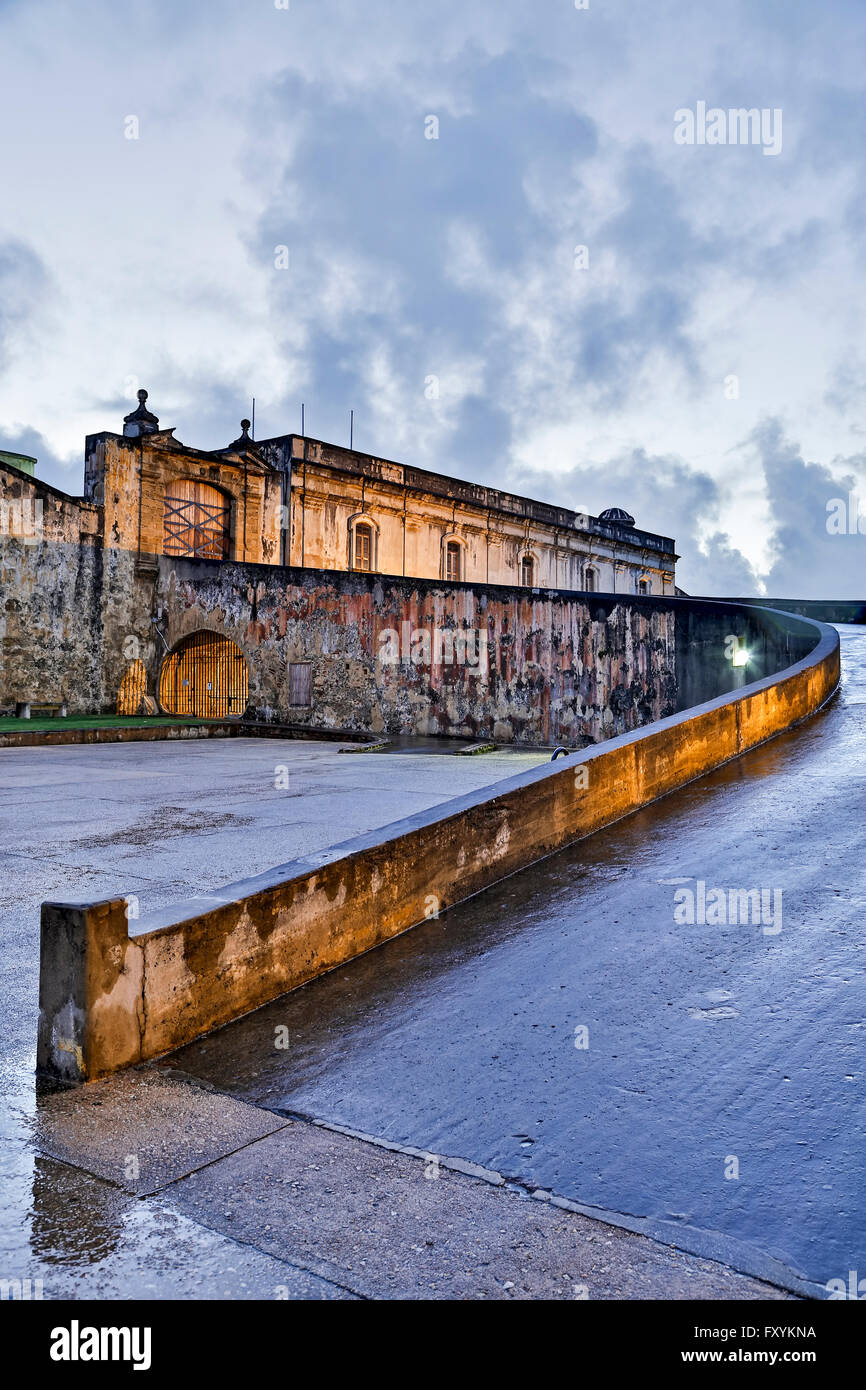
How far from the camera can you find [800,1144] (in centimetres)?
229

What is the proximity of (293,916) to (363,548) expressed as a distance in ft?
79.0

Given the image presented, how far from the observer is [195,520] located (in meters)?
21.5

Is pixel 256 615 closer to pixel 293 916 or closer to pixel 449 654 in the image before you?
pixel 449 654

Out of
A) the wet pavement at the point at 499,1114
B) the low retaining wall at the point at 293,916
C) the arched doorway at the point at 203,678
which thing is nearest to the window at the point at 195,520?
the arched doorway at the point at 203,678

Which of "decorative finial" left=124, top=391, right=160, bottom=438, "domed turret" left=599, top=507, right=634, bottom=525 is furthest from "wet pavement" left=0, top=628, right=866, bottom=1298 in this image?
"domed turret" left=599, top=507, right=634, bottom=525

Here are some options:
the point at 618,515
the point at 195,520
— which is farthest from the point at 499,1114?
the point at 618,515

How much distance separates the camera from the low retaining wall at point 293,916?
266cm

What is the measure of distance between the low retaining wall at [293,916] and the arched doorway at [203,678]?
1433 cm

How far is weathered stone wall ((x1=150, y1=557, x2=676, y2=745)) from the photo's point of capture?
15305 millimetres

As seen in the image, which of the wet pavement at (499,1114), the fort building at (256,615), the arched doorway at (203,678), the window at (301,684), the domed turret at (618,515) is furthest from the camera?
the domed turret at (618,515)

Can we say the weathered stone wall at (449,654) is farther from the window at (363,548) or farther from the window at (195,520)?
the window at (363,548)

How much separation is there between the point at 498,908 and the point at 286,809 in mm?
3292

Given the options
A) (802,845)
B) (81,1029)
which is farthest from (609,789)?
(81,1029)
